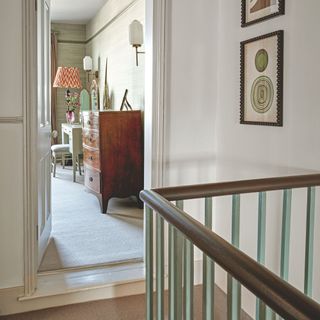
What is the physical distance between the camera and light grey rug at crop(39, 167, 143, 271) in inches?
123

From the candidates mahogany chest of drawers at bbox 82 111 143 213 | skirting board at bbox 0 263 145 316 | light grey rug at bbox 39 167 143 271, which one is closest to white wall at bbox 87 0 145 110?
mahogany chest of drawers at bbox 82 111 143 213

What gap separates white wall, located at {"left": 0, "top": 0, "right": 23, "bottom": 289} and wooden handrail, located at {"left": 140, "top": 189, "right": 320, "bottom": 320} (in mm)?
1287

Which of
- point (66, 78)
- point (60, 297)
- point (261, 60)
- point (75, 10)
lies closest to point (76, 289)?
point (60, 297)

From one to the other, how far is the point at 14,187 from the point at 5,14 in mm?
962

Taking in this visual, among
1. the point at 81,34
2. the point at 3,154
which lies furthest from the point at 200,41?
the point at 81,34

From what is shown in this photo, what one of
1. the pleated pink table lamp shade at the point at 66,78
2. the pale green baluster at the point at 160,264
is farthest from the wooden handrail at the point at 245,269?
the pleated pink table lamp shade at the point at 66,78

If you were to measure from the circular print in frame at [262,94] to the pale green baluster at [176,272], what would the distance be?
4.00 ft

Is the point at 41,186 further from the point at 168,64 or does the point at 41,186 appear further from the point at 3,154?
the point at 168,64

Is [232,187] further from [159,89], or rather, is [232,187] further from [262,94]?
[159,89]

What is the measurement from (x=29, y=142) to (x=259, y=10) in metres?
1.47

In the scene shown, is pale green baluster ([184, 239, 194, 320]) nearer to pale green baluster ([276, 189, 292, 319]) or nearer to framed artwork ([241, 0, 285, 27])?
pale green baluster ([276, 189, 292, 319])

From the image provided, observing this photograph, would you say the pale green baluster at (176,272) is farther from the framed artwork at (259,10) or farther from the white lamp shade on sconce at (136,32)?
the white lamp shade on sconce at (136,32)

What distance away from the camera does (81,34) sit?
813cm

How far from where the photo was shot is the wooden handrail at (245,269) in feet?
2.39
